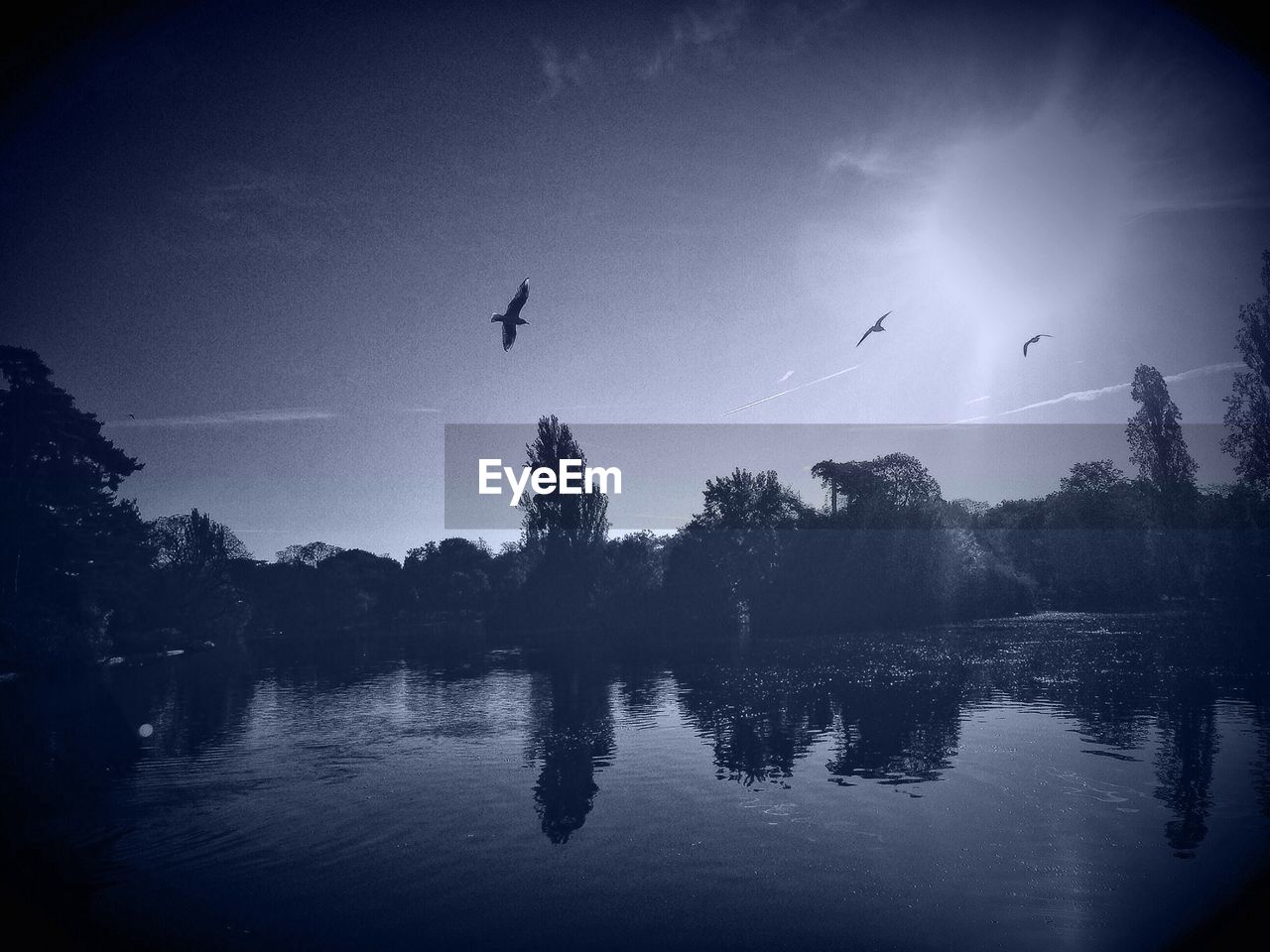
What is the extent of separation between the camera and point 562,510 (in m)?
70.2

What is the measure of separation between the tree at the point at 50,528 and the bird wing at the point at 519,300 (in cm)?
4534

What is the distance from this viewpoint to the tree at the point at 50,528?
42.3 meters

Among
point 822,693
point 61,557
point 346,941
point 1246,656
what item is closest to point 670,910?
point 346,941

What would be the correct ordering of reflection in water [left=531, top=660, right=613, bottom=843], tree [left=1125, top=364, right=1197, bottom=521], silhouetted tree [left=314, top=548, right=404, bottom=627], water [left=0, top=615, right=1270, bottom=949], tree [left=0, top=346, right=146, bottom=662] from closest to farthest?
water [left=0, top=615, right=1270, bottom=949]
reflection in water [left=531, top=660, right=613, bottom=843]
tree [left=0, top=346, right=146, bottom=662]
tree [left=1125, top=364, right=1197, bottom=521]
silhouetted tree [left=314, top=548, right=404, bottom=627]

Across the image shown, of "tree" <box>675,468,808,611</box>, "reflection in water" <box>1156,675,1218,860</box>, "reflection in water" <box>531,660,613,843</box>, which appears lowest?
"reflection in water" <box>531,660,613,843</box>

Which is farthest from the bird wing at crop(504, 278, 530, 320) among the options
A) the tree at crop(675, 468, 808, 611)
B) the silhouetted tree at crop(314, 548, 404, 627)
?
the silhouetted tree at crop(314, 548, 404, 627)

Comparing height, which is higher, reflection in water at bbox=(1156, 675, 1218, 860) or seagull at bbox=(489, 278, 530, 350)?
seagull at bbox=(489, 278, 530, 350)

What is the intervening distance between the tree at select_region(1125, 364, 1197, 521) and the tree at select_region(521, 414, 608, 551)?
Result: 4991cm

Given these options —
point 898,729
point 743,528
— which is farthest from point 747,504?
point 898,729

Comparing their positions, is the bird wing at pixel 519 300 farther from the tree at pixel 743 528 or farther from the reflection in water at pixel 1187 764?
the tree at pixel 743 528

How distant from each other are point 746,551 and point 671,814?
59562mm

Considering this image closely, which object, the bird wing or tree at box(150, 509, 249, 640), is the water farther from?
tree at box(150, 509, 249, 640)

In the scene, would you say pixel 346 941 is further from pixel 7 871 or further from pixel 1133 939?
pixel 1133 939

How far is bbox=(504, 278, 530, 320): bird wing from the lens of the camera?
53.6 ft
